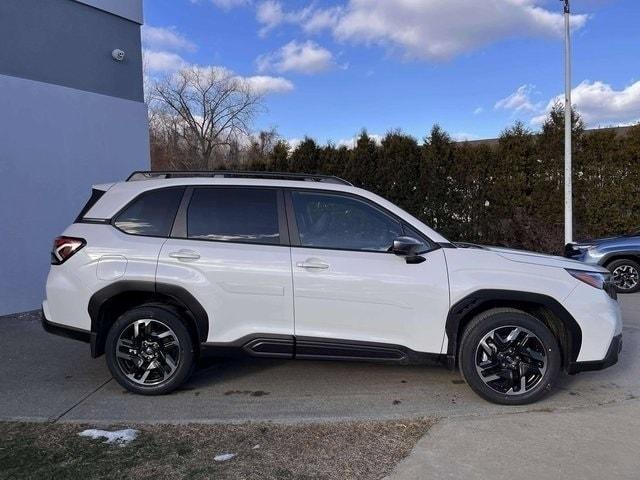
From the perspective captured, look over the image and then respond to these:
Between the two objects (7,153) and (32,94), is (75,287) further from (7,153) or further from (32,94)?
(32,94)

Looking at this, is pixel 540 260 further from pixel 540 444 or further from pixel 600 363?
pixel 540 444

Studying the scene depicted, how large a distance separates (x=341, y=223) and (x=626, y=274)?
7066 millimetres

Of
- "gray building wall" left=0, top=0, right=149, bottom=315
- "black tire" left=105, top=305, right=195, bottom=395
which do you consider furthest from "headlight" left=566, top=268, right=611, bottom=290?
"gray building wall" left=0, top=0, right=149, bottom=315

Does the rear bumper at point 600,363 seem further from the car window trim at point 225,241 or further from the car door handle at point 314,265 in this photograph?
the car window trim at point 225,241

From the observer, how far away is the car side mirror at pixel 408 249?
4.25m

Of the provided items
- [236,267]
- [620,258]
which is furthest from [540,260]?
[620,258]

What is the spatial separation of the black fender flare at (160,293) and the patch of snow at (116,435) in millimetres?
926

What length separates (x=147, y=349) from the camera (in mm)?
4582

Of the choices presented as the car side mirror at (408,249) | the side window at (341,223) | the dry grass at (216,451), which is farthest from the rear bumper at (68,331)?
the car side mirror at (408,249)

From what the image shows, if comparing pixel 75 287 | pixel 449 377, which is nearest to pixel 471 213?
pixel 449 377

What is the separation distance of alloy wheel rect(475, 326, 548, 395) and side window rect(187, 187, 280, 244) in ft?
6.23

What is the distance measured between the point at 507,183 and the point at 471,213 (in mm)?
1079

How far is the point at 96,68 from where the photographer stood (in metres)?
8.84

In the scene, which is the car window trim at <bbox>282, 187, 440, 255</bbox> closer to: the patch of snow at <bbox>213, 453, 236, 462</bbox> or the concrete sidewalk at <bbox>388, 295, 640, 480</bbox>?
the concrete sidewalk at <bbox>388, 295, 640, 480</bbox>
